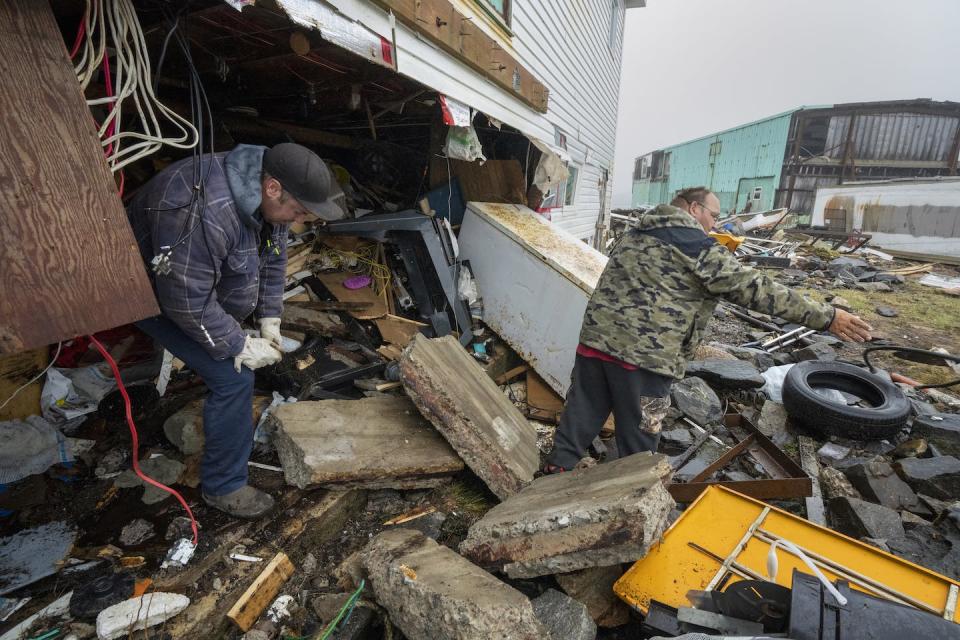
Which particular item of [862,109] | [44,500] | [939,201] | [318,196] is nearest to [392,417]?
[318,196]

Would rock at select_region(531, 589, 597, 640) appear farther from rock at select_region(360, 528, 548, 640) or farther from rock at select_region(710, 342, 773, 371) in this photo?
rock at select_region(710, 342, 773, 371)

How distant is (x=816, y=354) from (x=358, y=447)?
6204mm

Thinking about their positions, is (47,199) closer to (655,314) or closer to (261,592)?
(261,592)

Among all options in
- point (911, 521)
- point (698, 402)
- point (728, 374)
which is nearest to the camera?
point (911, 521)

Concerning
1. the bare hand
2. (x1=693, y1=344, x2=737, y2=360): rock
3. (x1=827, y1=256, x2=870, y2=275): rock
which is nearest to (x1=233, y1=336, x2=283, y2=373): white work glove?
the bare hand

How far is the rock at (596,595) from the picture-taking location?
6.97 feet

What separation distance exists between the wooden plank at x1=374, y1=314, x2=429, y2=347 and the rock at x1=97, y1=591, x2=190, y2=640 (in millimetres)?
2804

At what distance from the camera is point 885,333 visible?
7484 mm

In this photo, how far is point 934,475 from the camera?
3279 millimetres

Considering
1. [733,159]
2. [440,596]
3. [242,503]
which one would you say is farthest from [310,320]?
[733,159]

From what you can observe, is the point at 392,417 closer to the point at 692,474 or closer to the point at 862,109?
the point at 692,474

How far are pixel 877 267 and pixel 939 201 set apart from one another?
3.79 metres

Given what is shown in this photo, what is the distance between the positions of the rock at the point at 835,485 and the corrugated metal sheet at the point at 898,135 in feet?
82.2

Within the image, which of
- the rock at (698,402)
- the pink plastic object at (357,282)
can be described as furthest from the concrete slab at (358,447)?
the rock at (698,402)
